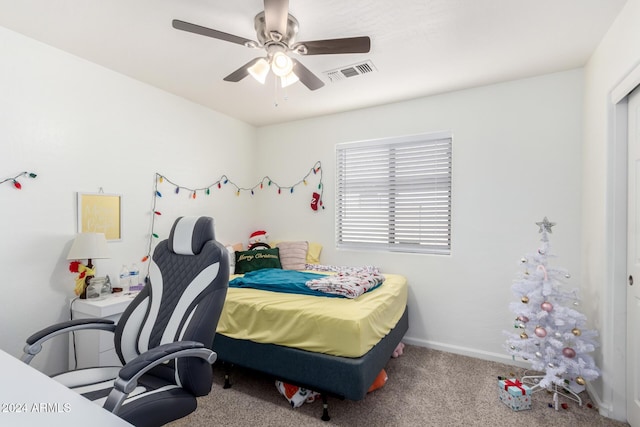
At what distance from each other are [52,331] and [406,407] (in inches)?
85.6

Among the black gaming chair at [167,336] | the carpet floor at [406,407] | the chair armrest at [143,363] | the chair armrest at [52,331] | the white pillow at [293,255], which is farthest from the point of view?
the white pillow at [293,255]

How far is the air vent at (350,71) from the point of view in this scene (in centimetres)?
259

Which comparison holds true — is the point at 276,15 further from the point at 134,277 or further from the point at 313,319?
the point at 134,277

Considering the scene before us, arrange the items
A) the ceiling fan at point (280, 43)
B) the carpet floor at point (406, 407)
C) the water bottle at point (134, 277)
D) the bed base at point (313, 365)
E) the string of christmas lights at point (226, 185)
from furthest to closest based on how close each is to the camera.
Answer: the string of christmas lights at point (226, 185) → the water bottle at point (134, 277) → the carpet floor at point (406, 407) → the bed base at point (313, 365) → the ceiling fan at point (280, 43)

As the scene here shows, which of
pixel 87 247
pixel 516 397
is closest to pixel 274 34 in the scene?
pixel 87 247

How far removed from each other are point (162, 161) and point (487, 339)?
11.9ft

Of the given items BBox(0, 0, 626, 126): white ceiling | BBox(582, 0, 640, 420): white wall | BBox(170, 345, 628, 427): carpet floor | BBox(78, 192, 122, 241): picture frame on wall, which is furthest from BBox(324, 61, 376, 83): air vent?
BBox(170, 345, 628, 427): carpet floor

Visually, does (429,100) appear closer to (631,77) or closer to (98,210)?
(631,77)

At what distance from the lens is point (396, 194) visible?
350 cm

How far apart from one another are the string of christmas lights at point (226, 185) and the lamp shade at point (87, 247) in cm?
62

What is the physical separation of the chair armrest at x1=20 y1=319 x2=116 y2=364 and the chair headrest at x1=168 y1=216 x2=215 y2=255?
21.1 inches

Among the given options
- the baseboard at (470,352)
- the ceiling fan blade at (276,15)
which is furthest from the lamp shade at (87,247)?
the baseboard at (470,352)

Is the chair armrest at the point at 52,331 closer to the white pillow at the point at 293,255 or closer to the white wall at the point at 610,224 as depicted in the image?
the white pillow at the point at 293,255

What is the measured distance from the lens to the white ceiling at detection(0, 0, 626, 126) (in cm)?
188
